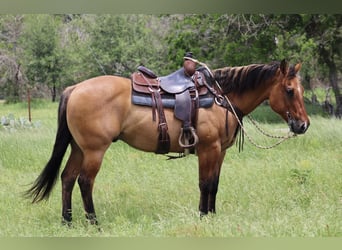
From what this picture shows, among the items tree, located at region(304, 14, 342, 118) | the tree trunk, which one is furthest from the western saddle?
the tree trunk

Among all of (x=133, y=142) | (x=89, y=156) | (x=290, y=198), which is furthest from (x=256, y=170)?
(x=89, y=156)

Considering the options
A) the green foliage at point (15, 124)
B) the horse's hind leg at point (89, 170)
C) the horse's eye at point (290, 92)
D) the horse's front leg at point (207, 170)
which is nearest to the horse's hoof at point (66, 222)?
the horse's hind leg at point (89, 170)

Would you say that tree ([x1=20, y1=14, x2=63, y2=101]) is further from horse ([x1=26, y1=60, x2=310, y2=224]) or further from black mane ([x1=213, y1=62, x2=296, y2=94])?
black mane ([x1=213, y1=62, x2=296, y2=94])

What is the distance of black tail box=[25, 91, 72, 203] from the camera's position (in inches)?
182

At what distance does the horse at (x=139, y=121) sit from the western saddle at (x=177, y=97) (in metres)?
0.06

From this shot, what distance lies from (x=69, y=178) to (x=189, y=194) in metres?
1.52

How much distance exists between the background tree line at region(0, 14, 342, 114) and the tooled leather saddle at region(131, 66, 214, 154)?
8.83 metres

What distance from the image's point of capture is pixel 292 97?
4.62m

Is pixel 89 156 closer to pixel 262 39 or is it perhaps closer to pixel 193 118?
pixel 193 118

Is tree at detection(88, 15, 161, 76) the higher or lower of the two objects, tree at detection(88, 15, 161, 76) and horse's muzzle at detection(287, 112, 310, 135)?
the lower

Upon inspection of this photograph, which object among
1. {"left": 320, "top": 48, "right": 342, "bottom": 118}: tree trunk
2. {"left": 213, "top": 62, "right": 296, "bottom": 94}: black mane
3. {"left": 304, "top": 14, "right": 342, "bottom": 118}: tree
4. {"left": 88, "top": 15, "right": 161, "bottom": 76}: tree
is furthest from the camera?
{"left": 88, "top": 15, "right": 161, "bottom": 76}: tree

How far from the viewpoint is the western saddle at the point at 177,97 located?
179 inches

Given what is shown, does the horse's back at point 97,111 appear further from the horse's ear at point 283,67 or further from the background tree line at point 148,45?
the background tree line at point 148,45

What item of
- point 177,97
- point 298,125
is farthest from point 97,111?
point 298,125
